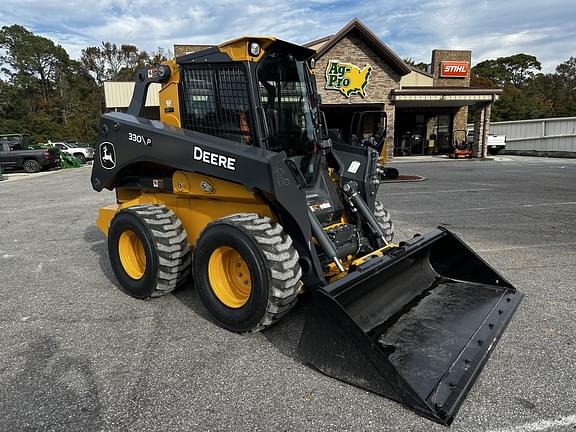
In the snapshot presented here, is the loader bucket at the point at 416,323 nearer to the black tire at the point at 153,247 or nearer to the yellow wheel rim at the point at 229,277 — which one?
the yellow wheel rim at the point at 229,277

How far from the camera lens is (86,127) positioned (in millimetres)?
41125

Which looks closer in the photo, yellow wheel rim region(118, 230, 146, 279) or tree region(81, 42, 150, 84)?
yellow wheel rim region(118, 230, 146, 279)

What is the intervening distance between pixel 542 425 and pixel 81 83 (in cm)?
6389

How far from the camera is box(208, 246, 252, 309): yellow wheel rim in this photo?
3.55 m

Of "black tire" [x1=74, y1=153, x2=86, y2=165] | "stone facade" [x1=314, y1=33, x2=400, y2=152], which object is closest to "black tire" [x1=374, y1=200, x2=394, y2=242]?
"stone facade" [x1=314, y1=33, x2=400, y2=152]

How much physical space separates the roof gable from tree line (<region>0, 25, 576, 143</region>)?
30560mm

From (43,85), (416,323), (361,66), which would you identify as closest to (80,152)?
(361,66)

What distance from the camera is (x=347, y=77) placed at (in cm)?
2102

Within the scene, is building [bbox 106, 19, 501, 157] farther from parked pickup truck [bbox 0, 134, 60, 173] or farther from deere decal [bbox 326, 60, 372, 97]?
parked pickup truck [bbox 0, 134, 60, 173]

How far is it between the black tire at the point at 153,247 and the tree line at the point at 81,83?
46.0 meters

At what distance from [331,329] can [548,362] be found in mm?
1635

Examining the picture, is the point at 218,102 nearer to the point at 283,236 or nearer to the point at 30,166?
the point at 283,236

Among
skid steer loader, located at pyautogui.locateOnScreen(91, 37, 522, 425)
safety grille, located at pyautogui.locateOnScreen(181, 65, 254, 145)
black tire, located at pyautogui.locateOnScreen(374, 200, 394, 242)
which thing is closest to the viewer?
skid steer loader, located at pyautogui.locateOnScreen(91, 37, 522, 425)

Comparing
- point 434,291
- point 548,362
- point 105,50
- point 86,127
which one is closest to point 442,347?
point 548,362
